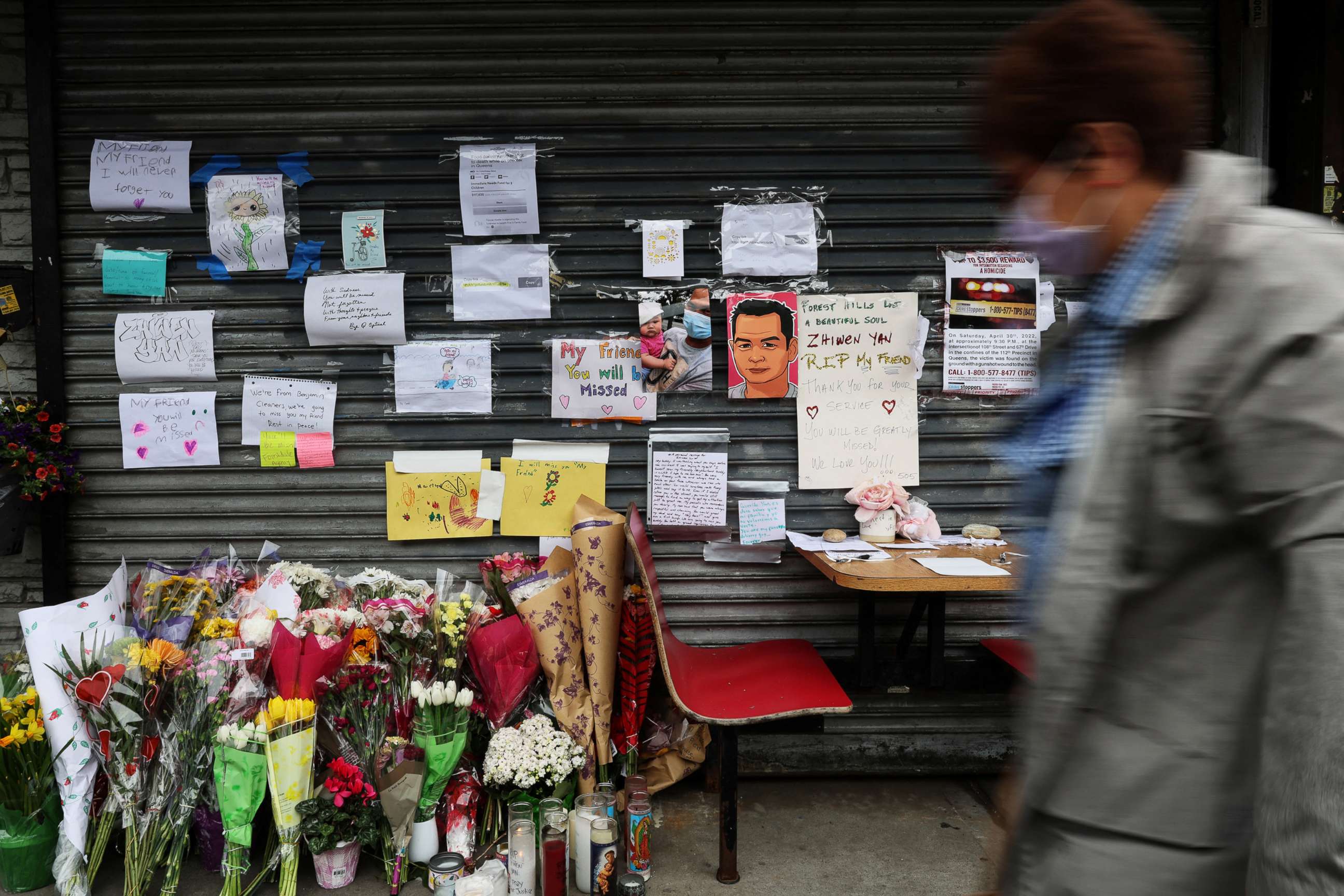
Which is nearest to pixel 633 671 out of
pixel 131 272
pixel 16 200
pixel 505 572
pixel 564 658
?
pixel 564 658

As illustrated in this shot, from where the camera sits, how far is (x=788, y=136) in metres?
4.11

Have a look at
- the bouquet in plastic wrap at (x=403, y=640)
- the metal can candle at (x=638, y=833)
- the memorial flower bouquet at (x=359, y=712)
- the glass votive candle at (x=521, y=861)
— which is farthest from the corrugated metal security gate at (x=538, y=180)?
the glass votive candle at (x=521, y=861)

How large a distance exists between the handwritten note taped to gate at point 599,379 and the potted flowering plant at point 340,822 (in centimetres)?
189

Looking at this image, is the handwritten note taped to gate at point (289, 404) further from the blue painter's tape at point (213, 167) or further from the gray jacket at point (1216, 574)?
the gray jacket at point (1216, 574)

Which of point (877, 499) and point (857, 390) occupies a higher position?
point (857, 390)

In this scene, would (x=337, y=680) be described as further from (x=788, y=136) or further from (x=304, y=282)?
(x=788, y=136)

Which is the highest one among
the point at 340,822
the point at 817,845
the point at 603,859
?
the point at 340,822

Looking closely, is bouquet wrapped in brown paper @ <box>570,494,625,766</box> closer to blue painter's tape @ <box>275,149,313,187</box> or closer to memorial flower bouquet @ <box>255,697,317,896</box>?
memorial flower bouquet @ <box>255,697,317,896</box>

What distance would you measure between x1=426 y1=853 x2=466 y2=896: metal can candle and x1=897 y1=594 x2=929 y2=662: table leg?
213 cm

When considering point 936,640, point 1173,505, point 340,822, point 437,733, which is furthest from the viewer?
point 936,640

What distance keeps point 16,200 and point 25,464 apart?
140cm

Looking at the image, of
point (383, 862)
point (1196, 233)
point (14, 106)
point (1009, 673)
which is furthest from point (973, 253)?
point (14, 106)

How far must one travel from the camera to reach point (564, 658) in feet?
11.7

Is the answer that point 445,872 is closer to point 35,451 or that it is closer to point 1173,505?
point 1173,505
